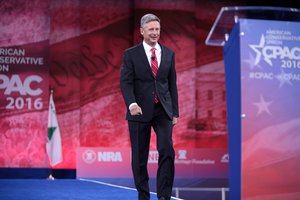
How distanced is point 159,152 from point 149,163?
5279 millimetres

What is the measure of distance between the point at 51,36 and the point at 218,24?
540 centimetres

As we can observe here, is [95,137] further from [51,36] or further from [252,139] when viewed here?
[252,139]

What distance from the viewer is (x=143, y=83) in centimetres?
307

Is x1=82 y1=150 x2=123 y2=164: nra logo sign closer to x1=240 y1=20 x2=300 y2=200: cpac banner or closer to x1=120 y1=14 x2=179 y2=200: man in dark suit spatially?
x1=240 y1=20 x2=300 y2=200: cpac banner

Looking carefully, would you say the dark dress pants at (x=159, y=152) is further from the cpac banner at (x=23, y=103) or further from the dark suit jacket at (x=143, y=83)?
the cpac banner at (x=23, y=103)

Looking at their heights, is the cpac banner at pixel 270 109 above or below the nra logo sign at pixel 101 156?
above

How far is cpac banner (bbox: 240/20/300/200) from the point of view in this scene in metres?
3.92

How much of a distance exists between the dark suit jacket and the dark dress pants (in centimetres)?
5

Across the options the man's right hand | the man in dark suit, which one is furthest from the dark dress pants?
the man's right hand

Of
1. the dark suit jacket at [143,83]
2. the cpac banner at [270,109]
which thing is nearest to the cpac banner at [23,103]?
the cpac banner at [270,109]

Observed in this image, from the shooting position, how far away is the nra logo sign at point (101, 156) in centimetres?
808

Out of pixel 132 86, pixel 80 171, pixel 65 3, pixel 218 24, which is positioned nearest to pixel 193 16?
pixel 65 3

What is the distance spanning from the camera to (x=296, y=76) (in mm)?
4012

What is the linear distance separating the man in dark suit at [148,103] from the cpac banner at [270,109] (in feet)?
3.38
